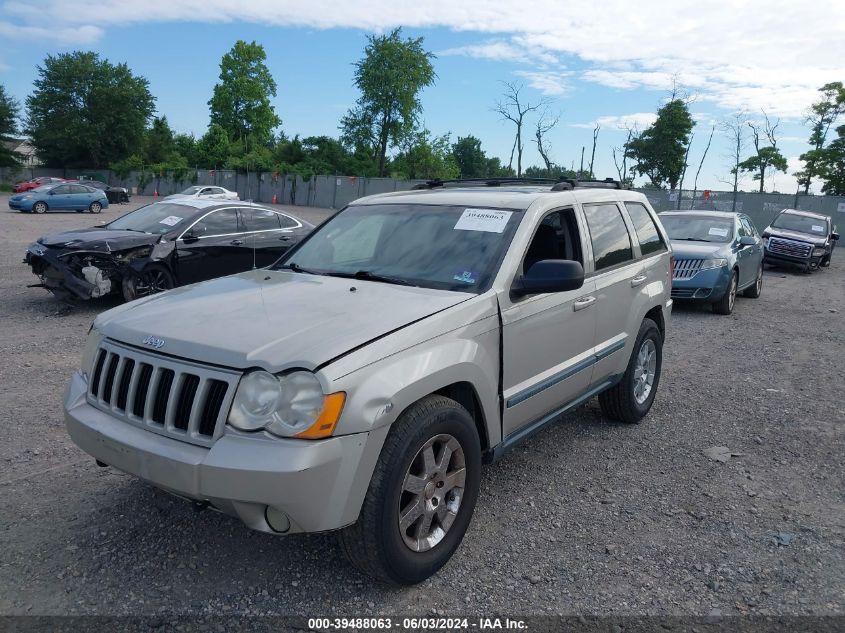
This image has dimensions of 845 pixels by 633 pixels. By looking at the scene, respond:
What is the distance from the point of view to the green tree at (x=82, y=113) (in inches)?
2549

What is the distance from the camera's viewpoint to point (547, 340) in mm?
3854

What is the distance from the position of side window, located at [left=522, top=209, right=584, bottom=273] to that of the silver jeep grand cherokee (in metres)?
0.01

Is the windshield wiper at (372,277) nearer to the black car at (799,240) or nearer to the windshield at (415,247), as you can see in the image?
the windshield at (415,247)

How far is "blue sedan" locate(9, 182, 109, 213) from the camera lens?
30344 millimetres

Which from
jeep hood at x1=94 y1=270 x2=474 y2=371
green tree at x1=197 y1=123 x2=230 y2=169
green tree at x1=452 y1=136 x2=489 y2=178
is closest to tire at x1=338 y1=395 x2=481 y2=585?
jeep hood at x1=94 y1=270 x2=474 y2=371

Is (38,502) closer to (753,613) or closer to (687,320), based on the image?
(753,613)

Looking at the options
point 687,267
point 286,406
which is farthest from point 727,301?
point 286,406

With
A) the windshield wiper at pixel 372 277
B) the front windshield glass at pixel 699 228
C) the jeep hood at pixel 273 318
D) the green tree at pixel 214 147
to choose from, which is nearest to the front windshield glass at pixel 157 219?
the jeep hood at pixel 273 318

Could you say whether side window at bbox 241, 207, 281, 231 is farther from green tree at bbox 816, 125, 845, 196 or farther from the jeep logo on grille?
green tree at bbox 816, 125, 845, 196

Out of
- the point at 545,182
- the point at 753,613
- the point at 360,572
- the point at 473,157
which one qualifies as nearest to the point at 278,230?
the point at 545,182

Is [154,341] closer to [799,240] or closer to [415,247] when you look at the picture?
[415,247]

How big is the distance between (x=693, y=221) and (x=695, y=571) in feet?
32.1

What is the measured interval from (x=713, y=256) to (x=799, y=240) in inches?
366

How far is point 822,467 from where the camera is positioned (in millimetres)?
4613
